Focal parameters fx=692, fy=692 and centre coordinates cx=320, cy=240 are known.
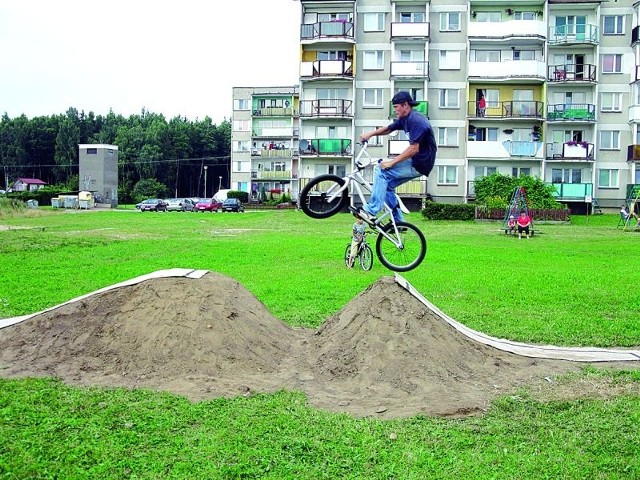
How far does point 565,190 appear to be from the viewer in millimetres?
55062

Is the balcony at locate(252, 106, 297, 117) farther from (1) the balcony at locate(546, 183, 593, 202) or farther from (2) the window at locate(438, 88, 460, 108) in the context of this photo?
(1) the balcony at locate(546, 183, 593, 202)

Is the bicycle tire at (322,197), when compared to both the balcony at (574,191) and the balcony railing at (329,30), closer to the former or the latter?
the balcony at (574,191)

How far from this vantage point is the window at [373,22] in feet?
188

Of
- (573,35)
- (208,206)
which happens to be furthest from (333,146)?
(208,206)

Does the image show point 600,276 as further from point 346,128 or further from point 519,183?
point 346,128

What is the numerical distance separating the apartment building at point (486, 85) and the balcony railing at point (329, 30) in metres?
0.09

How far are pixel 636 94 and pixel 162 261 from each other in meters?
46.3

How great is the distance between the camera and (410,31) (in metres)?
55.5

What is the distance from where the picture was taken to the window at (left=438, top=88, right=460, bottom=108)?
56.9 m

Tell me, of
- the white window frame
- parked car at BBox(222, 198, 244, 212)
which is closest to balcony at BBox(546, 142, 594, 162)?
the white window frame

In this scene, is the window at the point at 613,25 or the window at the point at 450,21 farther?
the window at the point at 450,21

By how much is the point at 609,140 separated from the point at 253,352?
53.7 m

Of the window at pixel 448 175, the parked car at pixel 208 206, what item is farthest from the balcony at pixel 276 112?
the window at pixel 448 175

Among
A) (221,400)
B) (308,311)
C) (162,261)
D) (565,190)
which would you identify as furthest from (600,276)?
(565,190)
